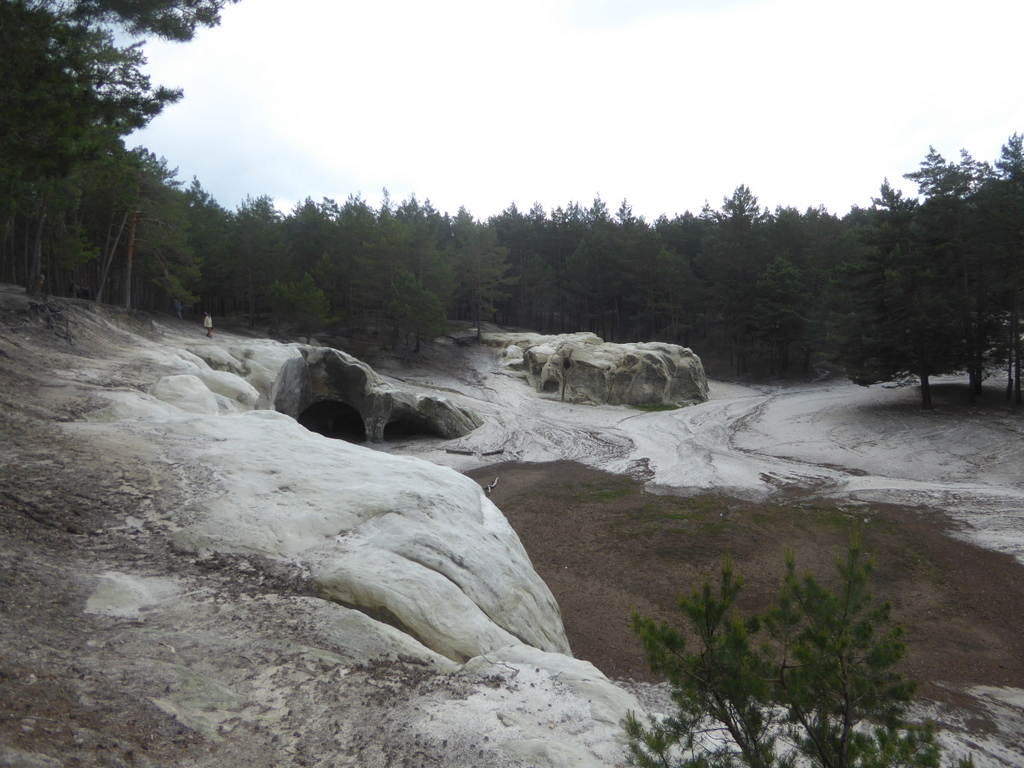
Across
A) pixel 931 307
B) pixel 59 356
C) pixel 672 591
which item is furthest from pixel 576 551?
pixel 931 307

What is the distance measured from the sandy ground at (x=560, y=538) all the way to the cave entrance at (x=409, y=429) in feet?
5.79

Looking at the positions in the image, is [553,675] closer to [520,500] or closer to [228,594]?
[228,594]

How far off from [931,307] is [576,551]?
72.4 ft

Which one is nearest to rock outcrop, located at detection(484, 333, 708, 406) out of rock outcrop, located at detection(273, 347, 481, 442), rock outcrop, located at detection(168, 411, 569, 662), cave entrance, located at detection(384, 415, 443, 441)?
rock outcrop, located at detection(273, 347, 481, 442)

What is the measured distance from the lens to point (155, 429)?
27.5 ft

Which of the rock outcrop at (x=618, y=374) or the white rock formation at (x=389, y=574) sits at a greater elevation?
the rock outcrop at (x=618, y=374)

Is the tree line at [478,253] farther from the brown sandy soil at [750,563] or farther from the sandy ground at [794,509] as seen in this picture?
the brown sandy soil at [750,563]

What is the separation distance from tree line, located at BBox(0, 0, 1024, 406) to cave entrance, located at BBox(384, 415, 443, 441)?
41.7 feet

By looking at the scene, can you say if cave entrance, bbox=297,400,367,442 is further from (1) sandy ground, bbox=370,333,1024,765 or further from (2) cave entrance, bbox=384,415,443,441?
(1) sandy ground, bbox=370,333,1024,765

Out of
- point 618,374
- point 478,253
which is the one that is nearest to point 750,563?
point 618,374

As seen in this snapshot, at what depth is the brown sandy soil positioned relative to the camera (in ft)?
28.5

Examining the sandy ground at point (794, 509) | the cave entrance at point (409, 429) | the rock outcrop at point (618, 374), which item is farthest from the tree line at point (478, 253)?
the cave entrance at point (409, 429)

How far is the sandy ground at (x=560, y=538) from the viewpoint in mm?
3248

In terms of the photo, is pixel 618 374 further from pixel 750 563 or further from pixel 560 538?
pixel 750 563
